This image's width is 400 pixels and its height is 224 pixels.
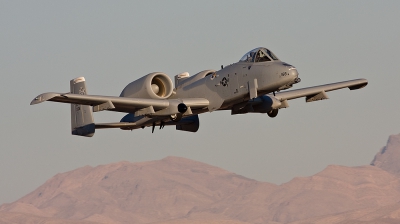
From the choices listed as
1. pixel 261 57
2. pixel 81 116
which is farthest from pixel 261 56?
pixel 81 116

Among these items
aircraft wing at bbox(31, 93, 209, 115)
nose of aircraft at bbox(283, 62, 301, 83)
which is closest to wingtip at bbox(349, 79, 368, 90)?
nose of aircraft at bbox(283, 62, 301, 83)

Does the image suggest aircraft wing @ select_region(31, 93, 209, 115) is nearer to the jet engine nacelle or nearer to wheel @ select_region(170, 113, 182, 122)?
wheel @ select_region(170, 113, 182, 122)

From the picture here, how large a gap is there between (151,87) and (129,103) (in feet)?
10.0

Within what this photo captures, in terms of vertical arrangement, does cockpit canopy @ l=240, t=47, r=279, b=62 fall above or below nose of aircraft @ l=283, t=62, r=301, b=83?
above

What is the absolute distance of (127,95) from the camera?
1804 inches

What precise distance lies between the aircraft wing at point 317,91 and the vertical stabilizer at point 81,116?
1244 cm

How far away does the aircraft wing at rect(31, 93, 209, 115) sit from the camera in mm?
41906

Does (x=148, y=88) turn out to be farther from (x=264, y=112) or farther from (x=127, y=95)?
(x=264, y=112)

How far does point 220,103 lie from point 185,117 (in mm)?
5134

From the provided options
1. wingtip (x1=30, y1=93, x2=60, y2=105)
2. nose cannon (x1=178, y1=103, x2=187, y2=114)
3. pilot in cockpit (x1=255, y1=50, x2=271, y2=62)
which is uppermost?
pilot in cockpit (x1=255, y1=50, x2=271, y2=62)

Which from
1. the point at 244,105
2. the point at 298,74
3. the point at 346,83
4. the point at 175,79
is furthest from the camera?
the point at 346,83

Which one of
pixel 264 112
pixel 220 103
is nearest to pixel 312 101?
pixel 264 112

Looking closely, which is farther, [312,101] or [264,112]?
[312,101]

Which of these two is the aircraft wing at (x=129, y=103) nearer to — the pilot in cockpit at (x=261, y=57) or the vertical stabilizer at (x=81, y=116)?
the pilot in cockpit at (x=261, y=57)
